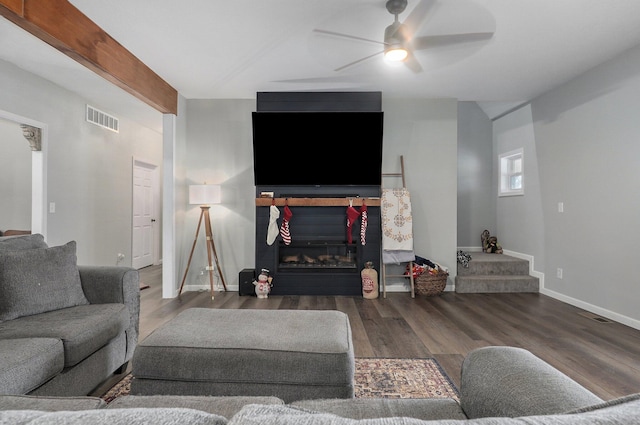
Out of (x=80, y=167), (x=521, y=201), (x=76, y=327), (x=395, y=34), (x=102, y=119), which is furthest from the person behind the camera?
(x=521, y=201)

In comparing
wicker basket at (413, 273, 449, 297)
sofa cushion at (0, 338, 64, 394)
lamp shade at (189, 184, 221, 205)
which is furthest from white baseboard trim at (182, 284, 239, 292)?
sofa cushion at (0, 338, 64, 394)

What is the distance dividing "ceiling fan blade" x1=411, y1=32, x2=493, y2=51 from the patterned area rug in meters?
2.65

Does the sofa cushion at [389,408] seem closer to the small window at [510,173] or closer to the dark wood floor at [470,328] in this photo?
→ the dark wood floor at [470,328]

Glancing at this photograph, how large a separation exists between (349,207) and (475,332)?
194 cm

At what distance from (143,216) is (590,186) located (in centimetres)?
669

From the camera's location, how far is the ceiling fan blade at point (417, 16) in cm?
244

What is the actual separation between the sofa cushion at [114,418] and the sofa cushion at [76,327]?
4.84 feet

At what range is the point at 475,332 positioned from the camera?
2.99 m

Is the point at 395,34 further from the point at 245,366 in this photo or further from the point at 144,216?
the point at 144,216

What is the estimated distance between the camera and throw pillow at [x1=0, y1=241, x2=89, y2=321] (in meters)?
1.89

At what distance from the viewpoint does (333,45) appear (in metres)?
3.05

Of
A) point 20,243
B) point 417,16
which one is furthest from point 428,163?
point 20,243

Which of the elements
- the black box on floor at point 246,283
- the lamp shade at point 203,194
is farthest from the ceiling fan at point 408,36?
the black box on floor at point 246,283

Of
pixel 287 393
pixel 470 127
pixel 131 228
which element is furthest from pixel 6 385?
pixel 470 127
